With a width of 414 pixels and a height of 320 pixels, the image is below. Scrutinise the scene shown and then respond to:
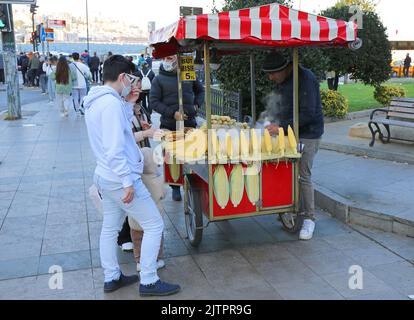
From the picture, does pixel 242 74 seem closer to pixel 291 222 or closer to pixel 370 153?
pixel 370 153

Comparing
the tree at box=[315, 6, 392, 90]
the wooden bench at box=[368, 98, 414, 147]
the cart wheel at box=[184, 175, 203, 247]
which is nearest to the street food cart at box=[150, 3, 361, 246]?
the cart wheel at box=[184, 175, 203, 247]

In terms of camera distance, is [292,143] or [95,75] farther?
[95,75]

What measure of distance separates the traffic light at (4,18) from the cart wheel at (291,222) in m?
10.3

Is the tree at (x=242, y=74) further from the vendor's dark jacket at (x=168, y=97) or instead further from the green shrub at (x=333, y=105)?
the vendor's dark jacket at (x=168, y=97)

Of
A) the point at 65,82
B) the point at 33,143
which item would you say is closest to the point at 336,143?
the point at 33,143

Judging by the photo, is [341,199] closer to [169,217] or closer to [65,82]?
[169,217]

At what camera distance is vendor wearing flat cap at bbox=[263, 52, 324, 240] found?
4.47 metres

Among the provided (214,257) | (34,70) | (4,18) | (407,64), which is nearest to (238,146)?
(214,257)

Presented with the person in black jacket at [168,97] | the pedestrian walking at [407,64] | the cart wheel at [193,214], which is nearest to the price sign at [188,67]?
the person in black jacket at [168,97]

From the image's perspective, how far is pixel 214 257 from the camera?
4250 mm

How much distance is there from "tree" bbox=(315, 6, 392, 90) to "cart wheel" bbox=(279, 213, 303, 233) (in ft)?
22.4

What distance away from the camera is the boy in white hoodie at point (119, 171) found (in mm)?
3143

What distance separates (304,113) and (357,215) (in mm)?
1282

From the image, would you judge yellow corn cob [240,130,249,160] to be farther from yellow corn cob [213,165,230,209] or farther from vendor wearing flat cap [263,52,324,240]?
vendor wearing flat cap [263,52,324,240]
